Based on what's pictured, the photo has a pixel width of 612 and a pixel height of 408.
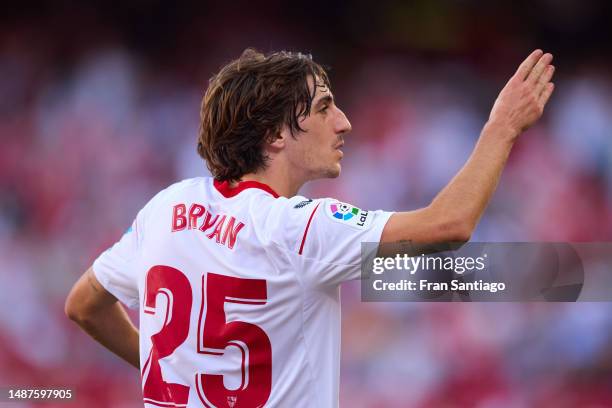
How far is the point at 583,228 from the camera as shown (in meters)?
5.45

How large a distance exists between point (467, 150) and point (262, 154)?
390 centimetres

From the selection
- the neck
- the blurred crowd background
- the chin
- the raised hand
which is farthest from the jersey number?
the blurred crowd background

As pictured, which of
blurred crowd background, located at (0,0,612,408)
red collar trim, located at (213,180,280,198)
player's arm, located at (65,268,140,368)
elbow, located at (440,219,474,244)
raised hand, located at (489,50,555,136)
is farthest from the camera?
blurred crowd background, located at (0,0,612,408)

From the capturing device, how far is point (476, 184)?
148cm

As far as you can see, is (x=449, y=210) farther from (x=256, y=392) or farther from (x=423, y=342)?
(x=423, y=342)

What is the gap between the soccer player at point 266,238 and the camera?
1555 millimetres

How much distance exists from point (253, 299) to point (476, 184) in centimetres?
50

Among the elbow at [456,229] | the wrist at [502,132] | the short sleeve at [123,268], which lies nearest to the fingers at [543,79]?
the wrist at [502,132]

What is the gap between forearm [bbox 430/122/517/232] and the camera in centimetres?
147

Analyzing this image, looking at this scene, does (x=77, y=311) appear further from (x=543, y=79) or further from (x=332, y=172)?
(x=543, y=79)

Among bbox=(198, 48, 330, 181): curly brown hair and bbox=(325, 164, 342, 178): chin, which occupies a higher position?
bbox=(198, 48, 330, 181): curly brown hair

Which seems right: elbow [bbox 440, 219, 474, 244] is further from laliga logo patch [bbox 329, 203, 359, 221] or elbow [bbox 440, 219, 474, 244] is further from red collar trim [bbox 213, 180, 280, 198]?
red collar trim [bbox 213, 180, 280, 198]

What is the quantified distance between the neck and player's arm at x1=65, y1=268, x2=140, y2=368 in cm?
52

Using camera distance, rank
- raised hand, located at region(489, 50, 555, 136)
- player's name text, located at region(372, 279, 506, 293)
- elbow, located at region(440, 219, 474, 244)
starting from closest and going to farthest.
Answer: elbow, located at region(440, 219, 474, 244) → raised hand, located at region(489, 50, 555, 136) → player's name text, located at region(372, 279, 506, 293)
